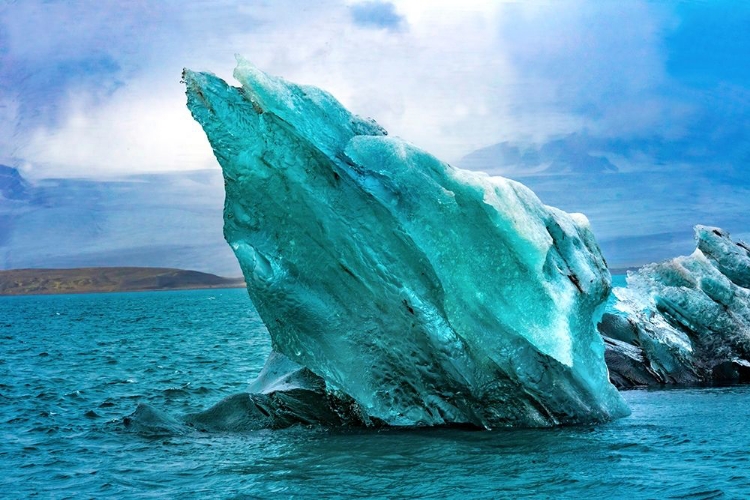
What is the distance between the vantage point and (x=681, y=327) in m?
26.8

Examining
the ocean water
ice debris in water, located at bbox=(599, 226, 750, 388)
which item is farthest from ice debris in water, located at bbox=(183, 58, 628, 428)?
ice debris in water, located at bbox=(599, 226, 750, 388)

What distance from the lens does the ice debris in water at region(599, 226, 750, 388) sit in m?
25.7

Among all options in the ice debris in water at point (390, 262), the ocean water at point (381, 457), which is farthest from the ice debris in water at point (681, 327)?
the ice debris in water at point (390, 262)

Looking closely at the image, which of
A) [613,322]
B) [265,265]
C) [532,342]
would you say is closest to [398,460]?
[532,342]

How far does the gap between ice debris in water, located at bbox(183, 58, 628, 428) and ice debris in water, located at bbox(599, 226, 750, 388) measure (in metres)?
9.98

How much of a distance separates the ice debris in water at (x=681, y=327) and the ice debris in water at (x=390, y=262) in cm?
998

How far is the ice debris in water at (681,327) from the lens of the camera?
25703 mm

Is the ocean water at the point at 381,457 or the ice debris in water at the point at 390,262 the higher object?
the ice debris in water at the point at 390,262

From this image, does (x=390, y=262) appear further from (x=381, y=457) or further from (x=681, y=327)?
(x=681, y=327)

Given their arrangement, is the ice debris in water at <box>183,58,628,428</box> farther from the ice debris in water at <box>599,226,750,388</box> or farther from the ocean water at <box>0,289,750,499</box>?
the ice debris in water at <box>599,226,750,388</box>

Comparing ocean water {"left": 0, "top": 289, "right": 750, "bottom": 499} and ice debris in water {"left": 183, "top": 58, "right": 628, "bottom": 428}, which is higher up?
ice debris in water {"left": 183, "top": 58, "right": 628, "bottom": 428}

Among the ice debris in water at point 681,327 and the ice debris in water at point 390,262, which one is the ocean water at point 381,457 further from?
the ice debris in water at point 681,327

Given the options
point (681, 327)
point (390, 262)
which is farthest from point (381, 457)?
point (681, 327)

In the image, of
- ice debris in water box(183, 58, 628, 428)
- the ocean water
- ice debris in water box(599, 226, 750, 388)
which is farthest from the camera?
ice debris in water box(599, 226, 750, 388)
